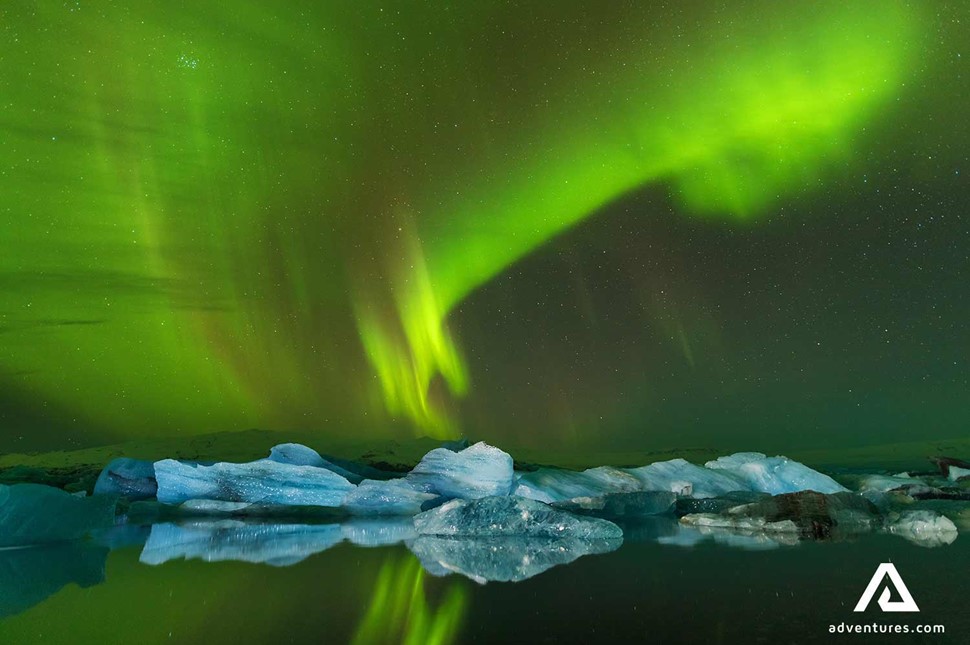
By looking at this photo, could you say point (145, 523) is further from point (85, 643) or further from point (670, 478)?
point (670, 478)

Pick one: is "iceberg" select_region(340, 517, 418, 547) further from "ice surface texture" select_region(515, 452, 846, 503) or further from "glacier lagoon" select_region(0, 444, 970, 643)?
"ice surface texture" select_region(515, 452, 846, 503)

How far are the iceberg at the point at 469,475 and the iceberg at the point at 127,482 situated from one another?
5728 millimetres

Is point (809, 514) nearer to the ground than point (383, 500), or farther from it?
nearer to the ground

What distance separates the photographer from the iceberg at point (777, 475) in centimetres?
1445

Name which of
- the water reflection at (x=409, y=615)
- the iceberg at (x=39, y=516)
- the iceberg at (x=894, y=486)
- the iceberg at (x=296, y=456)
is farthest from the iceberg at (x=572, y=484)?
the water reflection at (x=409, y=615)

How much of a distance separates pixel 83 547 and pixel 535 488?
298 inches

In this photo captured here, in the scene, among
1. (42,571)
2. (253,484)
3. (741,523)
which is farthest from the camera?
(253,484)

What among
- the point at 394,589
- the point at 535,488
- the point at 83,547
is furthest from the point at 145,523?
the point at 394,589

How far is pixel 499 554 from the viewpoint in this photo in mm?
6133

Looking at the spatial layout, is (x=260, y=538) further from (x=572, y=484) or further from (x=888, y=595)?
(x=572, y=484)

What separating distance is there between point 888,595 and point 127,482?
14833 mm

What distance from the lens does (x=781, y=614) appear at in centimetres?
353

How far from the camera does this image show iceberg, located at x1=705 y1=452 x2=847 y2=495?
14.5 m

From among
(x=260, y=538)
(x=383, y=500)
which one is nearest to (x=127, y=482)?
(x=383, y=500)
